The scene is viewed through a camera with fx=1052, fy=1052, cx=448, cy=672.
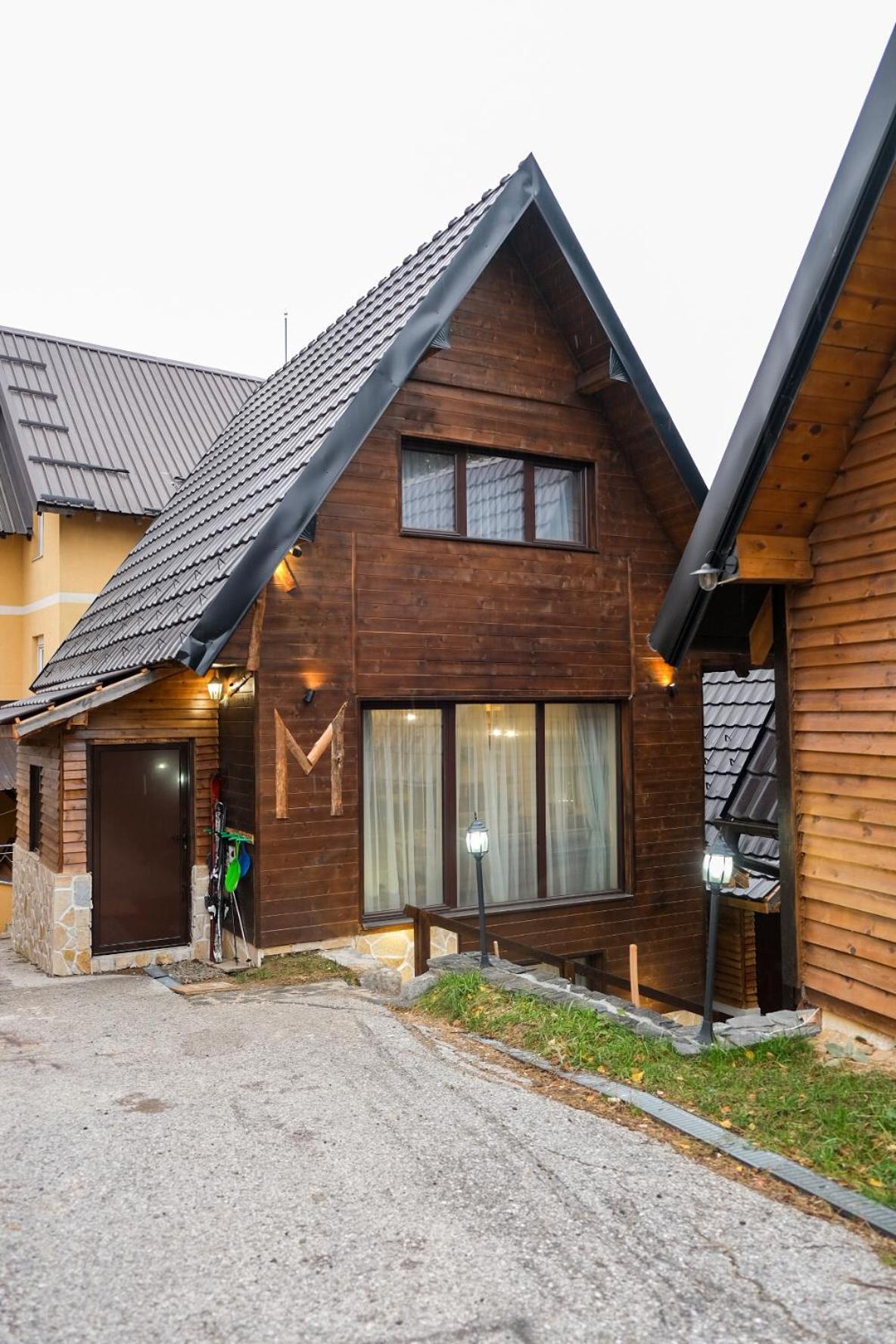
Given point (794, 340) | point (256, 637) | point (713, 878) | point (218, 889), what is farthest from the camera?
point (218, 889)

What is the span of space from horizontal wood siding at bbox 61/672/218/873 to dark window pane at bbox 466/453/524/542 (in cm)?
314

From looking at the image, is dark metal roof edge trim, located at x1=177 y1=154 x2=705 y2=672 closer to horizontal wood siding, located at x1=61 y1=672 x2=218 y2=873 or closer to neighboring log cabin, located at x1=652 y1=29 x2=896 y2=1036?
horizontal wood siding, located at x1=61 y1=672 x2=218 y2=873

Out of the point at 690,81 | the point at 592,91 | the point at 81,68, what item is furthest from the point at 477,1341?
the point at 592,91

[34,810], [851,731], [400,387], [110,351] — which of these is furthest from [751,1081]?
[110,351]

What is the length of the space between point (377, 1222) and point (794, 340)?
15.3 ft

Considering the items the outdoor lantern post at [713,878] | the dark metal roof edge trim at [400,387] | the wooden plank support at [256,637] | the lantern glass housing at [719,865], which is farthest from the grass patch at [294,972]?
the lantern glass housing at [719,865]

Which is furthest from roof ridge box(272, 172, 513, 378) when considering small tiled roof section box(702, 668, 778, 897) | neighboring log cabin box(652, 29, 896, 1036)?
small tiled roof section box(702, 668, 778, 897)

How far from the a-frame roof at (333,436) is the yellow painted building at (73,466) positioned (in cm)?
363

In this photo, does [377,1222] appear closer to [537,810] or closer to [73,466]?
[537,810]

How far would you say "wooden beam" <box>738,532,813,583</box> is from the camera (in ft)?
20.9

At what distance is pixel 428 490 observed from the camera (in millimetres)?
10109

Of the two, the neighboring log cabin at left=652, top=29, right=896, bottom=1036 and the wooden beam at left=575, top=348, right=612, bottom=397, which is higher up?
the wooden beam at left=575, top=348, right=612, bottom=397

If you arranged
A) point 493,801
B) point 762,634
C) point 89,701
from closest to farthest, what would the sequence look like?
point 762,634, point 89,701, point 493,801

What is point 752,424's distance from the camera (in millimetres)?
5855
